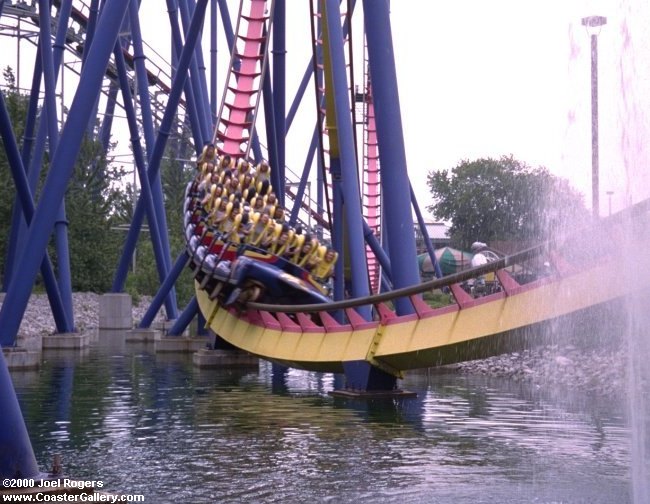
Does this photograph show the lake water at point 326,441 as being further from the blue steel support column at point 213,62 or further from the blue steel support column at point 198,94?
the blue steel support column at point 213,62

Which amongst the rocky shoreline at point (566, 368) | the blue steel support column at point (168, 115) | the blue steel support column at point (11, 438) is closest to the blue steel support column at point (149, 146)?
the blue steel support column at point (168, 115)

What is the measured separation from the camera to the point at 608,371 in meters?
13.1

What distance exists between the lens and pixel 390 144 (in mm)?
12039

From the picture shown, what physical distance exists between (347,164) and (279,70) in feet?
19.7

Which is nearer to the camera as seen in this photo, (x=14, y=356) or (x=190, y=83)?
(x=14, y=356)

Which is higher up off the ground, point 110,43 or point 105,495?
point 110,43

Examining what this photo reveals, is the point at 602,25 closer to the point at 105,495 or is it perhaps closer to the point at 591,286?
the point at 591,286

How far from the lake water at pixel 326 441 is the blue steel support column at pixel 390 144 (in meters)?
1.40

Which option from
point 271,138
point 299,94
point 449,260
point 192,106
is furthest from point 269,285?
point 449,260

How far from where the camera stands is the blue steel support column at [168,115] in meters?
17.5

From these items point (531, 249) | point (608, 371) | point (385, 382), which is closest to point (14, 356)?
point (385, 382)

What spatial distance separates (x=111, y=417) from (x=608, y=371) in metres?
5.50

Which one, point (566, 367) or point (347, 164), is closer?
point (347, 164)

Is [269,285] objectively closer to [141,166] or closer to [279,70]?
[279,70]
